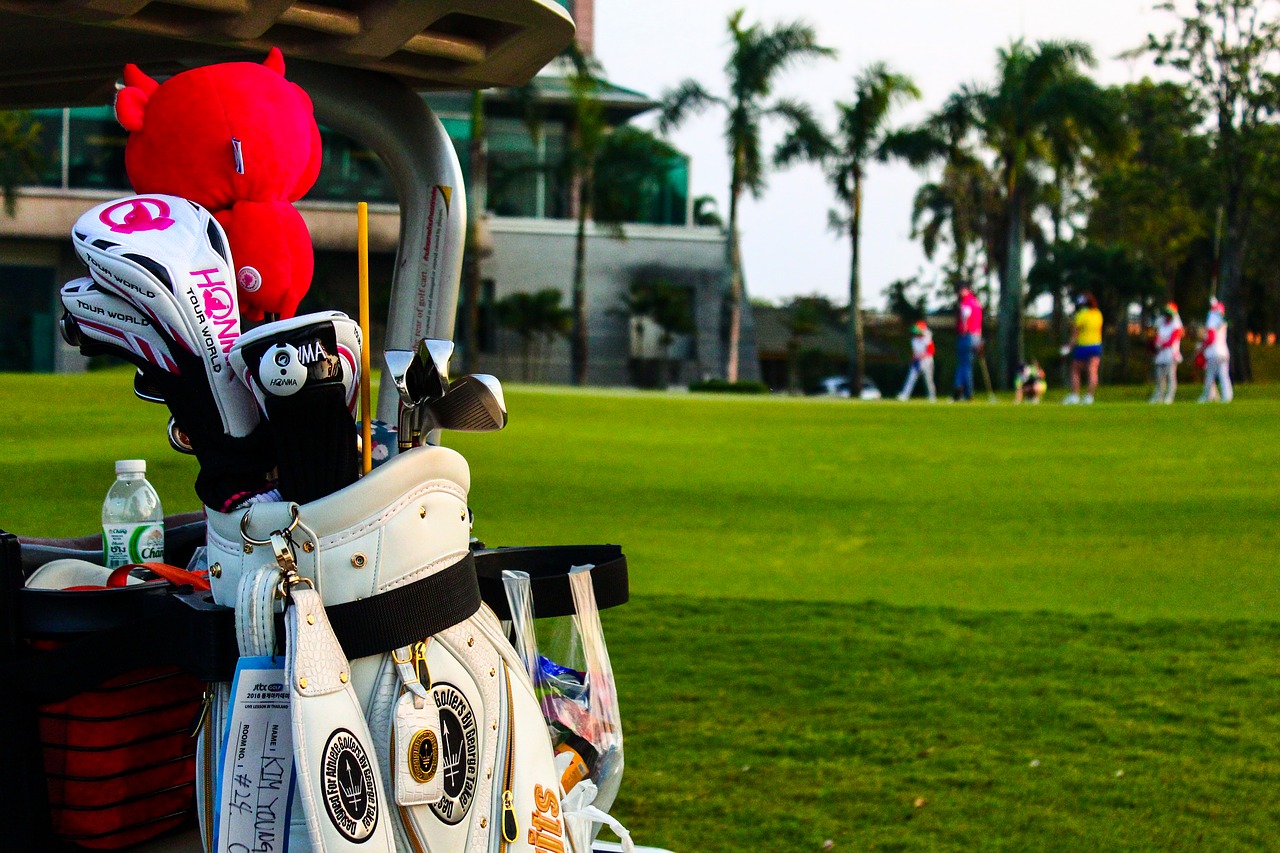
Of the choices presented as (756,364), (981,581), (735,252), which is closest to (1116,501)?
(981,581)

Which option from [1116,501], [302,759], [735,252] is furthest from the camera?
[735,252]

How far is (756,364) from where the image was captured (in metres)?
43.1

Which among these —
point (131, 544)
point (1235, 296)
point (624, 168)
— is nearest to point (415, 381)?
point (131, 544)

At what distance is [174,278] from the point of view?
70.8 inches

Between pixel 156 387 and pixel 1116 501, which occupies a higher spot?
pixel 156 387

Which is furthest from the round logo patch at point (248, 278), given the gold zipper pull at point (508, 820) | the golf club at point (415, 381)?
the gold zipper pull at point (508, 820)

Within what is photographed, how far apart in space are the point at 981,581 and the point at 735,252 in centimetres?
3026

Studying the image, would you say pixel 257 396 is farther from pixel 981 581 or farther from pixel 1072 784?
pixel 981 581

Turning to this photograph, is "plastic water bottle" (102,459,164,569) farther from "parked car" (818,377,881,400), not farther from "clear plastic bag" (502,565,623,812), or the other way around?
"parked car" (818,377,881,400)

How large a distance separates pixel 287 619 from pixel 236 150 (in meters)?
0.73

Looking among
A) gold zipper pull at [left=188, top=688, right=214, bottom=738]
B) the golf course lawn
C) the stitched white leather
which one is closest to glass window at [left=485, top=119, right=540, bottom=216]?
the golf course lawn

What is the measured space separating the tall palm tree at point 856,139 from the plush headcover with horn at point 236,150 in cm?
3457

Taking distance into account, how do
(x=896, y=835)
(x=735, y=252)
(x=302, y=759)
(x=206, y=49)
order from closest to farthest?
(x=302, y=759)
(x=206, y=49)
(x=896, y=835)
(x=735, y=252)

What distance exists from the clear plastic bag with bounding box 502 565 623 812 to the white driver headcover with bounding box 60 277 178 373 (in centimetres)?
67
